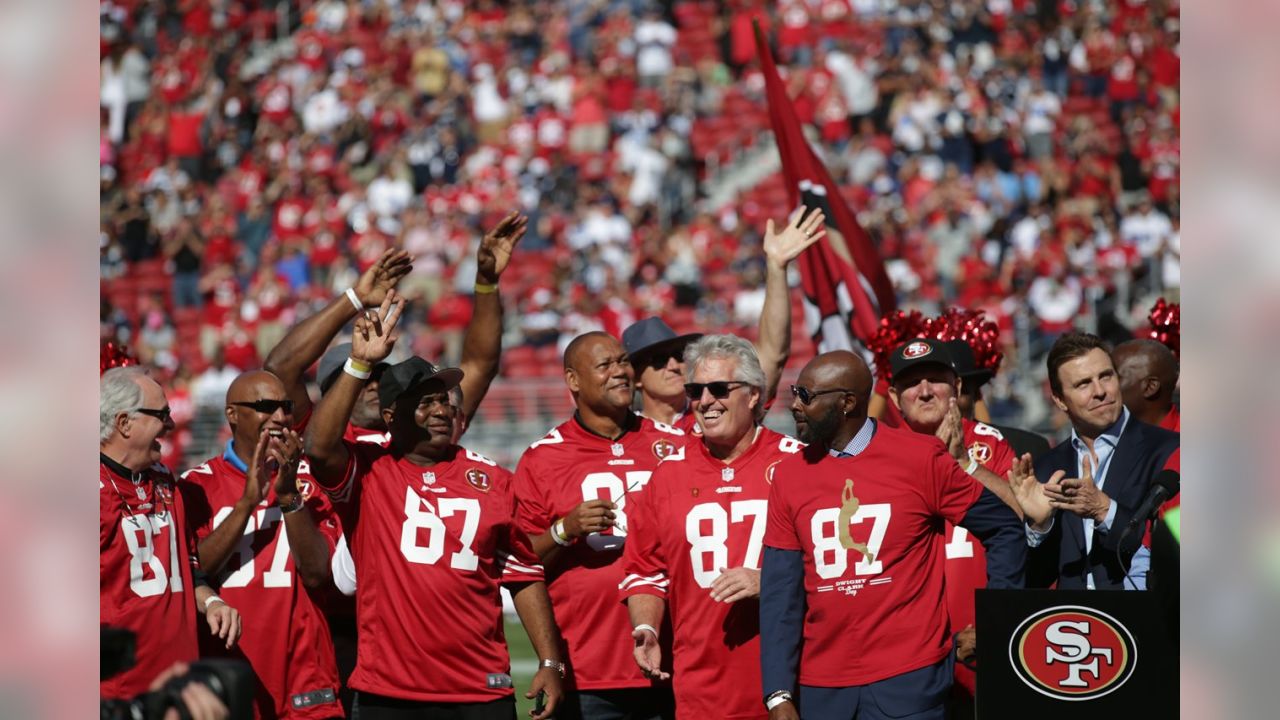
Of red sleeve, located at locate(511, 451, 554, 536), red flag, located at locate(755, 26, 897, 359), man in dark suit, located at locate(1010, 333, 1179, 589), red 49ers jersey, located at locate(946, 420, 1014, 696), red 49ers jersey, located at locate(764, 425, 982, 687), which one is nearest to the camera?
red 49ers jersey, located at locate(764, 425, 982, 687)

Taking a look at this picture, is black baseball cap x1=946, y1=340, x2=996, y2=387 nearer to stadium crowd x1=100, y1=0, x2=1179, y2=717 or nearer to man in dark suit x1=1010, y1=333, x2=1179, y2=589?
man in dark suit x1=1010, y1=333, x2=1179, y2=589

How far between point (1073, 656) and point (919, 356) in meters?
1.76

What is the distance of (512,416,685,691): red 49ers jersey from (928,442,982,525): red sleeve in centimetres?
120

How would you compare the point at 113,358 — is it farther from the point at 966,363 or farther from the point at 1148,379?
the point at 1148,379

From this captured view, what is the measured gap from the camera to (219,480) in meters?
5.52

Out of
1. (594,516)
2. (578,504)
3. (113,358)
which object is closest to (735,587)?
(594,516)

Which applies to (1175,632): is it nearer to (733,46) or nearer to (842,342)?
(842,342)

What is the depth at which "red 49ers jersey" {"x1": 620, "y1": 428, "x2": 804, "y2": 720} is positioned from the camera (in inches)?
208

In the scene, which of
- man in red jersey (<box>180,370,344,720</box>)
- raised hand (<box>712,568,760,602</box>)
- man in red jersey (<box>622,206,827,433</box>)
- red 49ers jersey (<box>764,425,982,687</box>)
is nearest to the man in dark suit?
red 49ers jersey (<box>764,425,982,687</box>)

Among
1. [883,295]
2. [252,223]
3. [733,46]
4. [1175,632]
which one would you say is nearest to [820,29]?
[733,46]

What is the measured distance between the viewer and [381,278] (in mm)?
5703

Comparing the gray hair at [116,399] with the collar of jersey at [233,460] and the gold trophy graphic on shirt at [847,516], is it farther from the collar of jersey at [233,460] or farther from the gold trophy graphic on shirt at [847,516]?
the gold trophy graphic on shirt at [847,516]

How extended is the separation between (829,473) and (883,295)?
3.98m
